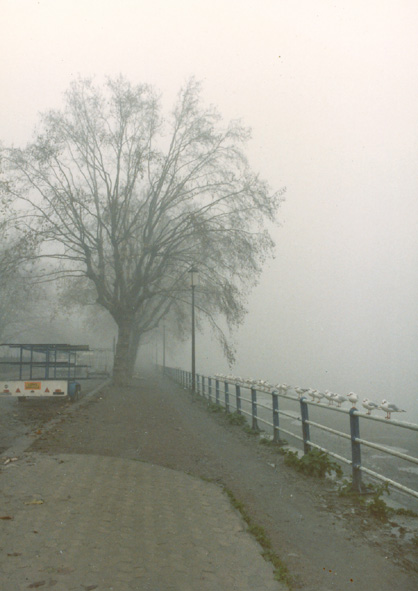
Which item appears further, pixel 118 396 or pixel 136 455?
pixel 118 396

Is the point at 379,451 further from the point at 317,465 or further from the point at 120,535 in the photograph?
the point at 120,535

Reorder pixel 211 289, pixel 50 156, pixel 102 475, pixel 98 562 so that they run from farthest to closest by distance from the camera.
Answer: pixel 211 289 → pixel 50 156 → pixel 102 475 → pixel 98 562

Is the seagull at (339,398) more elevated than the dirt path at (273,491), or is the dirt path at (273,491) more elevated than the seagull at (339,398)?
the seagull at (339,398)

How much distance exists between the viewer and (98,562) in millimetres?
4137

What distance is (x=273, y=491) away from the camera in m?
7.01

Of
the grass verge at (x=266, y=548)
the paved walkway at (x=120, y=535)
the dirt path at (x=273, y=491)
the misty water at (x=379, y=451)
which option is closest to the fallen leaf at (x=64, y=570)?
the paved walkway at (x=120, y=535)

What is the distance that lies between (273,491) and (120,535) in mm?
2777

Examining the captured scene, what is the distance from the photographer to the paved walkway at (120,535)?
12.8 feet

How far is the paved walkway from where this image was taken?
3893mm

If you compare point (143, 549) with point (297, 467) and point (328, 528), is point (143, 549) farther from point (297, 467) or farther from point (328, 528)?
point (297, 467)

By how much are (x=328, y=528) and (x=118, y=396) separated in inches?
714

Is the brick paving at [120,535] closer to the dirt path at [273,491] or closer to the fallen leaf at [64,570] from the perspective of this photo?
the fallen leaf at [64,570]

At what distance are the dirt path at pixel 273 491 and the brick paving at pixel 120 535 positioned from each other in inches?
16.0

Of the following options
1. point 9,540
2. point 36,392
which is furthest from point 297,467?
point 36,392
